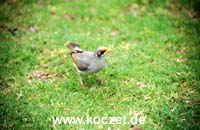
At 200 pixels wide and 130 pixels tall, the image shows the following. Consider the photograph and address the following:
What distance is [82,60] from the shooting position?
7398mm

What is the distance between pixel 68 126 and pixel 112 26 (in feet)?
13.7

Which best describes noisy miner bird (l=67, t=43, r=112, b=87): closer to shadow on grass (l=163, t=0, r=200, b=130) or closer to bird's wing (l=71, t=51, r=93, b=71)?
bird's wing (l=71, t=51, r=93, b=71)

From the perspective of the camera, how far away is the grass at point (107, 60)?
6938 millimetres

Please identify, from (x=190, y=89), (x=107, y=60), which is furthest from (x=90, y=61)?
(x=190, y=89)

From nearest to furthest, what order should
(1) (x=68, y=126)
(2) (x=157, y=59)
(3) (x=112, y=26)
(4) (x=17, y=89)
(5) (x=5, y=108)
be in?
(1) (x=68, y=126) < (5) (x=5, y=108) < (4) (x=17, y=89) < (2) (x=157, y=59) < (3) (x=112, y=26)

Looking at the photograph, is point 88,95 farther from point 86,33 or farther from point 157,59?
point 86,33

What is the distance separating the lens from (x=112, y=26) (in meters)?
10.1

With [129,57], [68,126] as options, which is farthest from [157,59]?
[68,126]

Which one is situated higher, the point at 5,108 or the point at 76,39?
the point at 76,39

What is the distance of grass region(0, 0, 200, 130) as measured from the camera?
6.94 m

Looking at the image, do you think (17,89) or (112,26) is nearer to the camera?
(17,89)

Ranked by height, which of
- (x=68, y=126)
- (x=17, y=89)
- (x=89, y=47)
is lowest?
(x=68, y=126)

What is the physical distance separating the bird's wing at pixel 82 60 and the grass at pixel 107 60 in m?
0.48

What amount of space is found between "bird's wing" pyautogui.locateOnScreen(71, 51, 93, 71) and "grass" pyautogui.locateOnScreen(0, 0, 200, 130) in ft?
1.59
